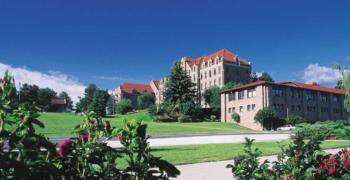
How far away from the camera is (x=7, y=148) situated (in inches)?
90.0

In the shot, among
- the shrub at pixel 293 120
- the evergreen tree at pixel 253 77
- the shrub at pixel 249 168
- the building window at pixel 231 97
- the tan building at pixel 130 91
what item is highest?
the evergreen tree at pixel 253 77

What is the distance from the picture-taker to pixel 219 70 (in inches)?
3979

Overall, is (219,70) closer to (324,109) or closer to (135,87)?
(324,109)

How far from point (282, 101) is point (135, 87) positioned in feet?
262

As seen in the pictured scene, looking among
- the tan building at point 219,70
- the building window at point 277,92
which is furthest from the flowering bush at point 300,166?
the tan building at point 219,70

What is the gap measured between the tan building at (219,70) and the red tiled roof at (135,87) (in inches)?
1177

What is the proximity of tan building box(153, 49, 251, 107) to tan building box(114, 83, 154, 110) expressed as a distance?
97.8 feet

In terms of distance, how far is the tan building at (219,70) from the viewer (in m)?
101

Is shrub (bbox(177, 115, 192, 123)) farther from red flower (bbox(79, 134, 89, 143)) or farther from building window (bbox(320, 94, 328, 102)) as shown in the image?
red flower (bbox(79, 134, 89, 143))

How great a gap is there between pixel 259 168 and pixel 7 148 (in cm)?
465

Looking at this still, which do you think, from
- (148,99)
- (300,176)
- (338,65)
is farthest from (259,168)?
(148,99)

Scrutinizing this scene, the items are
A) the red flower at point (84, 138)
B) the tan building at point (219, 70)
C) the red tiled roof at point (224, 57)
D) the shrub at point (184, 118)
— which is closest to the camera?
the red flower at point (84, 138)

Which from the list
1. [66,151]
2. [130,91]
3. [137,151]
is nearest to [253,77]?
[130,91]

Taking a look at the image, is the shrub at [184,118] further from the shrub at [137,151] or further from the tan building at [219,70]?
the shrub at [137,151]
